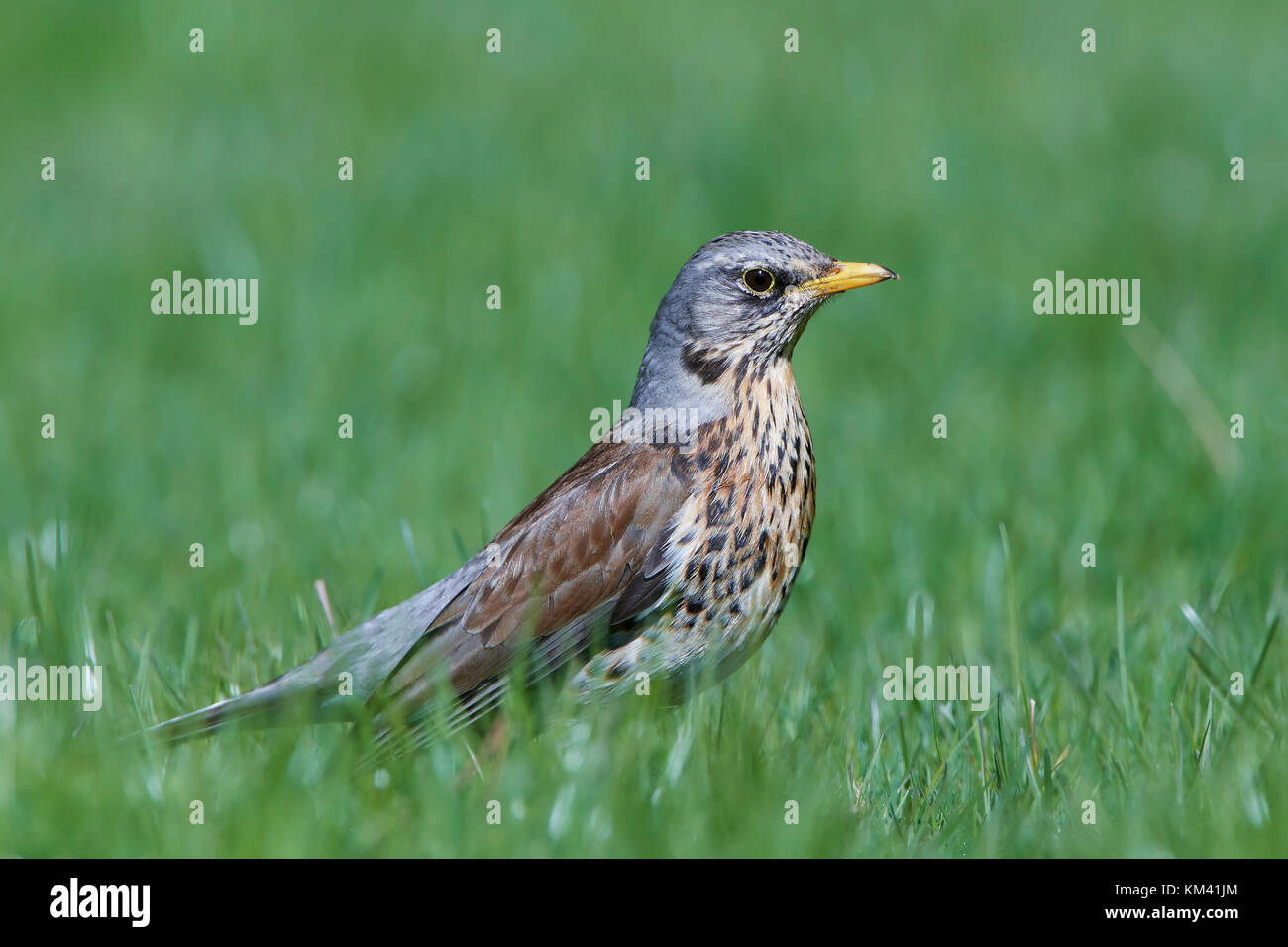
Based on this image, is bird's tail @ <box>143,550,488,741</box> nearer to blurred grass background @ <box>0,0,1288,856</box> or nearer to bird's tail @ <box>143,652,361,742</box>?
bird's tail @ <box>143,652,361,742</box>

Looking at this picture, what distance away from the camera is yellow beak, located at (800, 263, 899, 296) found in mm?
5336

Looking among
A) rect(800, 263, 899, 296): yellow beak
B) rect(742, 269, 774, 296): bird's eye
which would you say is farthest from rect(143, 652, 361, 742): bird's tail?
rect(800, 263, 899, 296): yellow beak

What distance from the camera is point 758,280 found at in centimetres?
543

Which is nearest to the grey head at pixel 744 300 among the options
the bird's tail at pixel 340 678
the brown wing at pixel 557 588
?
the brown wing at pixel 557 588

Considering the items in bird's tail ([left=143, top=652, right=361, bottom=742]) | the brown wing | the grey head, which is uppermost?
the grey head

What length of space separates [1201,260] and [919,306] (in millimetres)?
1960

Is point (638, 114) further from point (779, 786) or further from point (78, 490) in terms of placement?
point (779, 786)

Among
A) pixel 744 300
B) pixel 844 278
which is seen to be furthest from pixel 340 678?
pixel 844 278

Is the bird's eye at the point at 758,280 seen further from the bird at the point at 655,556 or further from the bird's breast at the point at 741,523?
the bird's breast at the point at 741,523

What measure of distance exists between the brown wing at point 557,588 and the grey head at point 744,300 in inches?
11.1

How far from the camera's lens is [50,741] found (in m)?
4.40

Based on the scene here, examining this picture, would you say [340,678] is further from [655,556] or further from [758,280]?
[758,280]

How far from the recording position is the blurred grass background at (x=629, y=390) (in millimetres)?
4270
